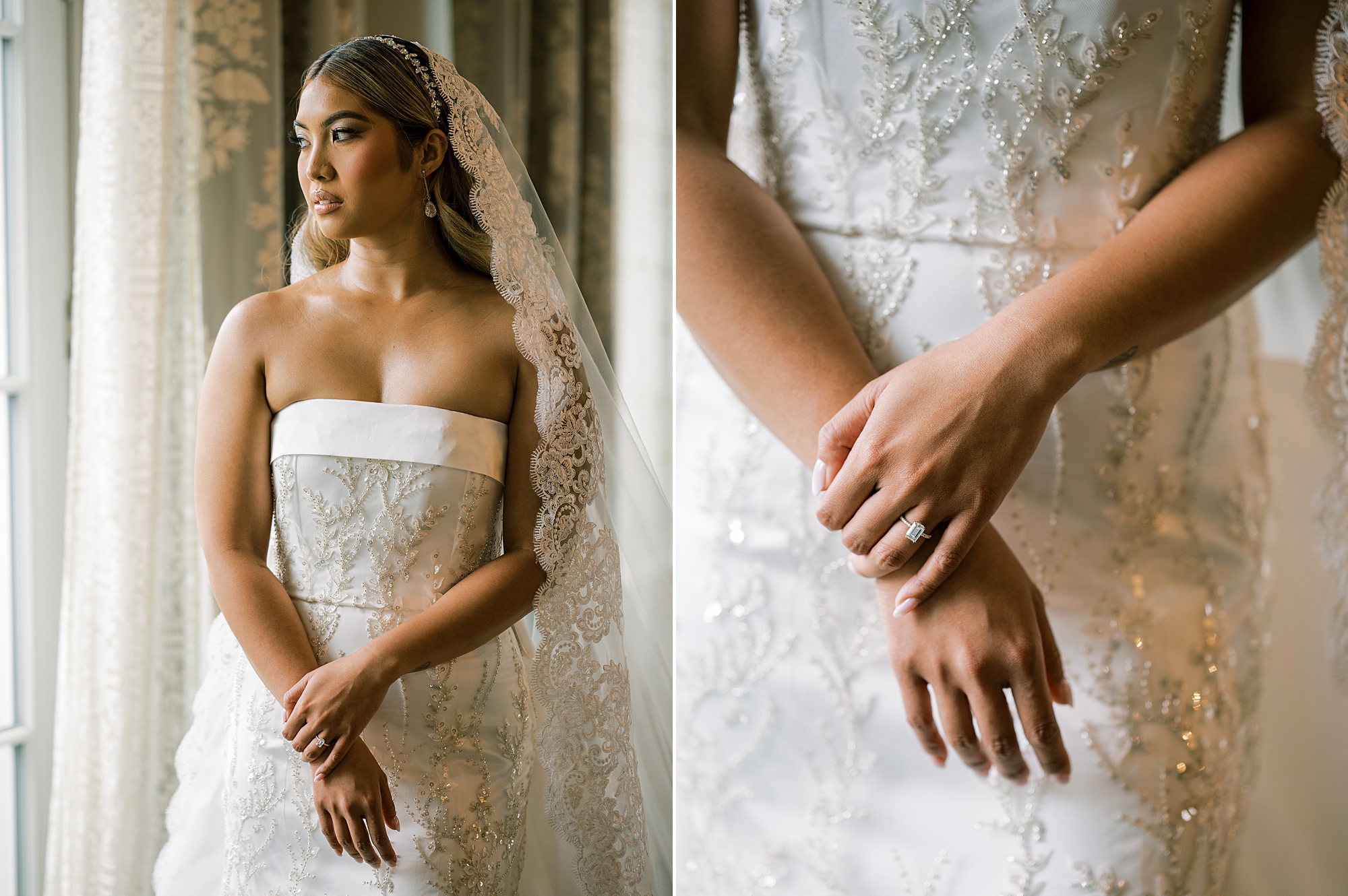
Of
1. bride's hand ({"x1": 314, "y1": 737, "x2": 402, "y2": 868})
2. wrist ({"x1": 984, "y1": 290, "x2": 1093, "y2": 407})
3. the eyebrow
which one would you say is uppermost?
the eyebrow

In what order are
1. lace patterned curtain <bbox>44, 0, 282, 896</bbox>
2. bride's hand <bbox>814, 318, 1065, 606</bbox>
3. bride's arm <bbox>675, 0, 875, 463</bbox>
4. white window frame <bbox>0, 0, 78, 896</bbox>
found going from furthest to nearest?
1. white window frame <bbox>0, 0, 78, 896</bbox>
2. lace patterned curtain <bbox>44, 0, 282, 896</bbox>
3. bride's arm <bbox>675, 0, 875, 463</bbox>
4. bride's hand <bbox>814, 318, 1065, 606</bbox>

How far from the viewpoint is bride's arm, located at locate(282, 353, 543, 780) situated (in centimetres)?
59

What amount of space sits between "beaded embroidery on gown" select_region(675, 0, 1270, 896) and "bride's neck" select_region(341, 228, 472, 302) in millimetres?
263

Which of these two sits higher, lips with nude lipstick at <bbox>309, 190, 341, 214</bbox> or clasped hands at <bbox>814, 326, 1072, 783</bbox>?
lips with nude lipstick at <bbox>309, 190, 341, 214</bbox>

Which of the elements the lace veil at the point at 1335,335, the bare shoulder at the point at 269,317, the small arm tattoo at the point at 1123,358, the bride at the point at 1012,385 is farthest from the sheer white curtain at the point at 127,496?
the lace veil at the point at 1335,335

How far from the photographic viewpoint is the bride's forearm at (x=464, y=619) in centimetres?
60

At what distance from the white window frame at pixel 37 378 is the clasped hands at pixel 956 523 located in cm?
110

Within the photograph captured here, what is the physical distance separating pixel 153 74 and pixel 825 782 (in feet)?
3.09

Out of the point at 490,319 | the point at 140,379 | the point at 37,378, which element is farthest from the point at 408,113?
the point at 37,378

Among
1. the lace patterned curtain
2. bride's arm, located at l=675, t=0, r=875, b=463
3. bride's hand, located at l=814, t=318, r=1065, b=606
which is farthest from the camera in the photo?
the lace patterned curtain

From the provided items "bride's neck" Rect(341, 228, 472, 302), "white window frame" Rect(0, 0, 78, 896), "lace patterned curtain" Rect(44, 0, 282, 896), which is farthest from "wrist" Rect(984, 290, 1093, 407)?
"white window frame" Rect(0, 0, 78, 896)

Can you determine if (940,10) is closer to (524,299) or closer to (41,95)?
(524,299)

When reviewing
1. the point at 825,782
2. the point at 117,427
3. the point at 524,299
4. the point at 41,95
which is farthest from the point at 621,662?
the point at 41,95

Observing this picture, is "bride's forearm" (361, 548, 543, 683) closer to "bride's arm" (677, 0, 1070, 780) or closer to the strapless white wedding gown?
the strapless white wedding gown
